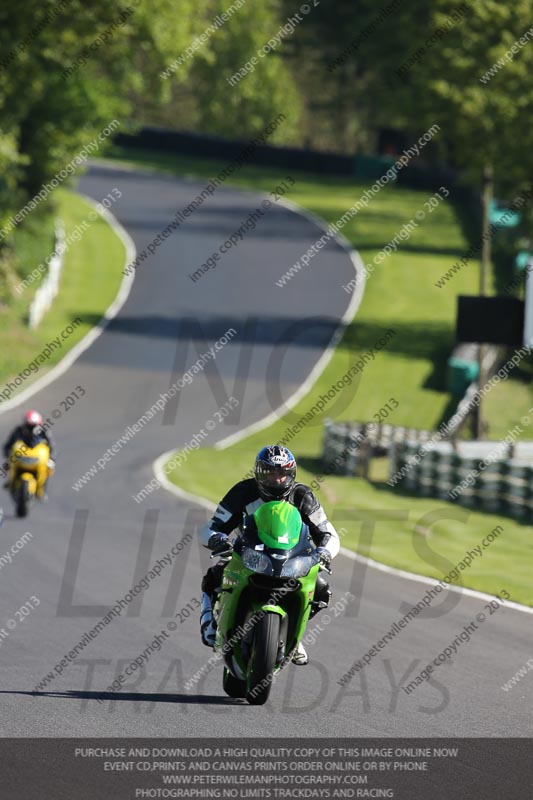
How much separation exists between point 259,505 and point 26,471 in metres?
10.4

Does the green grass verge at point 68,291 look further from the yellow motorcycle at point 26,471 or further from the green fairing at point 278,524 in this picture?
the green fairing at point 278,524

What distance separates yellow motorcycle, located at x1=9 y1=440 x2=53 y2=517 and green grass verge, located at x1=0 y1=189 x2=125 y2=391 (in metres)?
14.7

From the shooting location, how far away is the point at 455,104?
40.0 m

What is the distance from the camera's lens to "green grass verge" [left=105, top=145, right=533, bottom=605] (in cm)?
1931

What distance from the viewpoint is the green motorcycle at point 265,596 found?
29.6 feet

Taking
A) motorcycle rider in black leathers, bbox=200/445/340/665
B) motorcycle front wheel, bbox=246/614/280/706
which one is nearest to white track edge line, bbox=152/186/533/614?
motorcycle rider in black leathers, bbox=200/445/340/665

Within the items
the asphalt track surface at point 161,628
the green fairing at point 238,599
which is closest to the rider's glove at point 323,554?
the green fairing at point 238,599

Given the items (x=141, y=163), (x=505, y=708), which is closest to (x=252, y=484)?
(x=505, y=708)

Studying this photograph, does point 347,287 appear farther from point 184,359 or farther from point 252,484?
point 252,484

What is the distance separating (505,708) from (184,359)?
3036 cm

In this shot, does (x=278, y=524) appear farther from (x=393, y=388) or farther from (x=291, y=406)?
(x=393, y=388)
